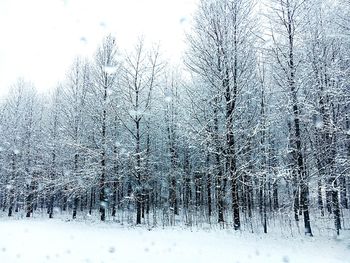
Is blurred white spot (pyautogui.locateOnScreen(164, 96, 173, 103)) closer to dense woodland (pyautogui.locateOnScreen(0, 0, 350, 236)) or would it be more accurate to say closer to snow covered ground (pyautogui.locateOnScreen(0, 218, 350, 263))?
dense woodland (pyautogui.locateOnScreen(0, 0, 350, 236))

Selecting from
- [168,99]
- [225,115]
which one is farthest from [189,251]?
[168,99]

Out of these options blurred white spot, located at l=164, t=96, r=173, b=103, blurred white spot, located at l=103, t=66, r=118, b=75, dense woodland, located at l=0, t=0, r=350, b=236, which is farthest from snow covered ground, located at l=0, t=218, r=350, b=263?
blurred white spot, located at l=164, t=96, r=173, b=103

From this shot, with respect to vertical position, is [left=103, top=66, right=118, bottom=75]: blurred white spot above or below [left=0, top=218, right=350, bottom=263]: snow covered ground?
above

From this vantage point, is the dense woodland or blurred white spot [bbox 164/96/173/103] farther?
blurred white spot [bbox 164/96/173/103]

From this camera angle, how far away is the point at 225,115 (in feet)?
43.1

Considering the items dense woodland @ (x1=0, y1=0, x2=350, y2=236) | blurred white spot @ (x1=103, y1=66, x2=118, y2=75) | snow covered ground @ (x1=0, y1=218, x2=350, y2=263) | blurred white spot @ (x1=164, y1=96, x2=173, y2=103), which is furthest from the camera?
blurred white spot @ (x1=164, y1=96, x2=173, y2=103)

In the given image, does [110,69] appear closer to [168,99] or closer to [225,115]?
[168,99]

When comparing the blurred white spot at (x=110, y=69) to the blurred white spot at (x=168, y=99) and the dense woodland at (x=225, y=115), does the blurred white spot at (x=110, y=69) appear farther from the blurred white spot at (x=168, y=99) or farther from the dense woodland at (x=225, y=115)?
the blurred white spot at (x=168, y=99)

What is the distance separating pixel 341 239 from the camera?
446 inches

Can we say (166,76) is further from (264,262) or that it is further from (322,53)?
(264,262)

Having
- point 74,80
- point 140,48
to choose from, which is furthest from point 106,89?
point 74,80

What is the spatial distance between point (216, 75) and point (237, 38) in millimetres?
1860

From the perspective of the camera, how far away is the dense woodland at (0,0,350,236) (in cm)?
1226

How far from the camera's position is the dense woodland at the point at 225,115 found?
12.3m
